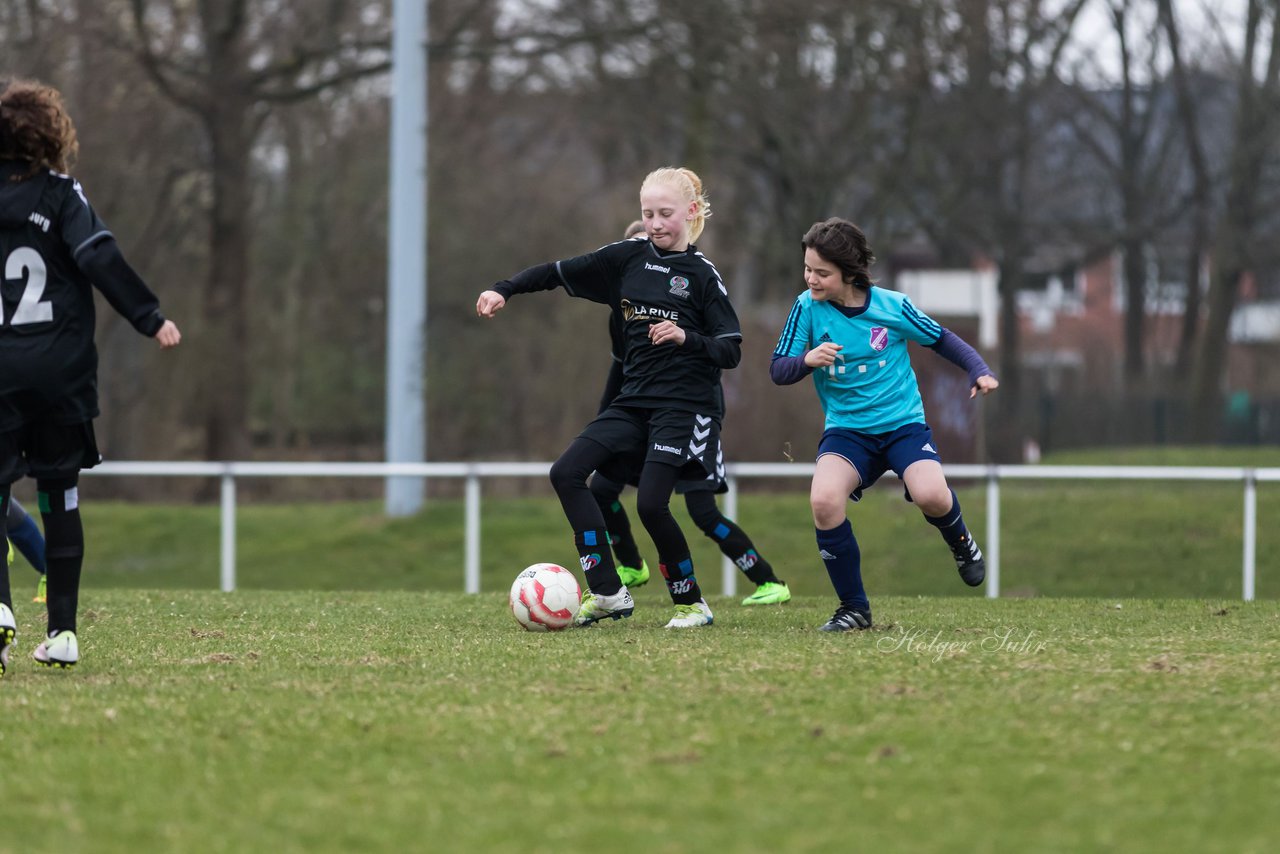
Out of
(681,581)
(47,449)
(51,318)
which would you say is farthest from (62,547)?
(681,581)

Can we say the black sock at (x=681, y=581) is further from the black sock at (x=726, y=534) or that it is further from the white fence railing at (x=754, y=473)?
the white fence railing at (x=754, y=473)

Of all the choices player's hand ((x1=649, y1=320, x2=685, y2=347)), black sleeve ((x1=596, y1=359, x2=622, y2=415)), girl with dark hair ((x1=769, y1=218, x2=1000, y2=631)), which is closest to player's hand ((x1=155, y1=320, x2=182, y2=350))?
player's hand ((x1=649, y1=320, x2=685, y2=347))

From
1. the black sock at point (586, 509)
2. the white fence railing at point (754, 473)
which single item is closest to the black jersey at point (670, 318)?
the black sock at point (586, 509)

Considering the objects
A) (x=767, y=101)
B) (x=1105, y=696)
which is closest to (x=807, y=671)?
(x=1105, y=696)

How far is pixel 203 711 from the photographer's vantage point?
204 inches

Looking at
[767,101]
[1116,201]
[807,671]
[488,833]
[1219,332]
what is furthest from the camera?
[1116,201]

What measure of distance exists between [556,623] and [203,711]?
2.41 meters

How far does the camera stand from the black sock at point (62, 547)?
609 centimetres

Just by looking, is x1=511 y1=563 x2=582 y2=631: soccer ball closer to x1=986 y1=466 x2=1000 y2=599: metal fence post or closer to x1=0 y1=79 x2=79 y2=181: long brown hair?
x1=0 y1=79 x2=79 y2=181: long brown hair

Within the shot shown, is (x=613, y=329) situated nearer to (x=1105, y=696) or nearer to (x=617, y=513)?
(x=617, y=513)

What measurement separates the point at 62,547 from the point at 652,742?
8.64 ft

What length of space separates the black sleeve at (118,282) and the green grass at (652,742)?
125cm

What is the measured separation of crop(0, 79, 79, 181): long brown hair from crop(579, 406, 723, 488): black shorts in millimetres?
2555

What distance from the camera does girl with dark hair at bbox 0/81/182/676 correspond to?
589cm
